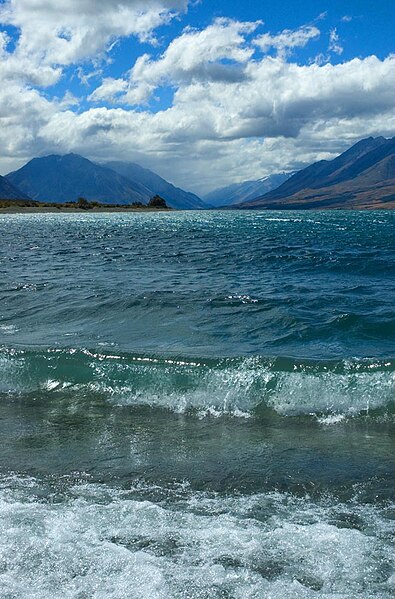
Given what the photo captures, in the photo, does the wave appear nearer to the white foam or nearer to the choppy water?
the choppy water

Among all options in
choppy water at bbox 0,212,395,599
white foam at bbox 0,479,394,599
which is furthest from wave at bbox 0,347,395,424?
white foam at bbox 0,479,394,599

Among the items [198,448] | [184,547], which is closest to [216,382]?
[198,448]

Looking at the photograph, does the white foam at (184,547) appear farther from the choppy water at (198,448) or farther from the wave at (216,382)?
the wave at (216,382)

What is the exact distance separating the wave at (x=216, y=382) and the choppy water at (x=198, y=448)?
0.18 feet

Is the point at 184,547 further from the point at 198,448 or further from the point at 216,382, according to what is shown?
the point at 216,382

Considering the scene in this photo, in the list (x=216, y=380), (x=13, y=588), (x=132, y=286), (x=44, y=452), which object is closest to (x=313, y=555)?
(x=13, y=588)

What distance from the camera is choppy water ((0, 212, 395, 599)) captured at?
24.5ft

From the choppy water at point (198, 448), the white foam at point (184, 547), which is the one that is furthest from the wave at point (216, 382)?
the white foam at point (184, 547)

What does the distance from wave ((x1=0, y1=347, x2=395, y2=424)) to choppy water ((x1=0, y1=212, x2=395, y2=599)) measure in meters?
0.06

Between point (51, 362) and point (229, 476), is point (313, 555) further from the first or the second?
point (51, 362)

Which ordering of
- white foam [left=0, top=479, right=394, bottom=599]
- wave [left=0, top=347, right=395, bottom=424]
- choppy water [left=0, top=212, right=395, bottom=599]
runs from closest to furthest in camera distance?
white foam [left=0, top=479, right=394, bottom=599] < choppy water [left=0, top=212, right=395, bottom=599] < wave [left=0, top=347, right=395, bottom=424]

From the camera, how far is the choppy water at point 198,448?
24.5 feet

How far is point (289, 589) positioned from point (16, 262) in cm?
4581

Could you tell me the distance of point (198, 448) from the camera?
11664mm
